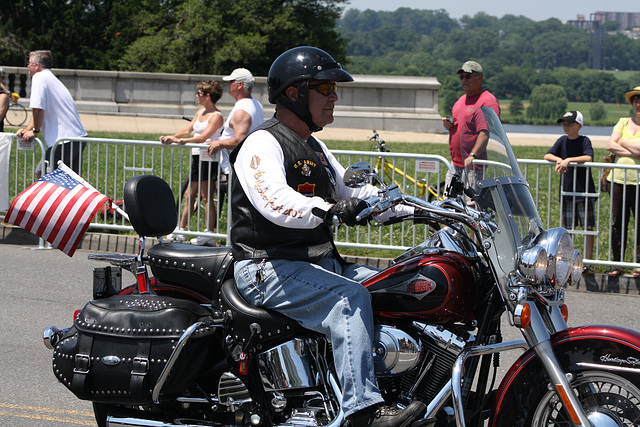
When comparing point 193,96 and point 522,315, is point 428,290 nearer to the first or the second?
point 522,315

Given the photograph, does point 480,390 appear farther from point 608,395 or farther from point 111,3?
point 111,3

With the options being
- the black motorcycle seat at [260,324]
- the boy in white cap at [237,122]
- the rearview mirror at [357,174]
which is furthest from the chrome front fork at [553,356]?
the boy in white cap at [237,122]

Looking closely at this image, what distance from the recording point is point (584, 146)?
8.76 m

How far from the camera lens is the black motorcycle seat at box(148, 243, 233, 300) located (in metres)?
3.93

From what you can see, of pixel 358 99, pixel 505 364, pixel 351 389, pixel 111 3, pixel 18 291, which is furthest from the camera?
pixel 111 3

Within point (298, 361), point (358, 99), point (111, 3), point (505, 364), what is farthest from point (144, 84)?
point (298, 361)

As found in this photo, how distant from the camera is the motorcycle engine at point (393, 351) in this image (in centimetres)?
349

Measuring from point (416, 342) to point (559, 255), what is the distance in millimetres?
680

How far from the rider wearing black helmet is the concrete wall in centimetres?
1830

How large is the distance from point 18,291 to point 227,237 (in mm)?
2310

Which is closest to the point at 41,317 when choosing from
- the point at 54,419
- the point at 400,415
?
the point at 54,419

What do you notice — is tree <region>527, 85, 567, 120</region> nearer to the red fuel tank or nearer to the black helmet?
the black helmet

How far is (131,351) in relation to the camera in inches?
147

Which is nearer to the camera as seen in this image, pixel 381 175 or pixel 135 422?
pixel 135 422
